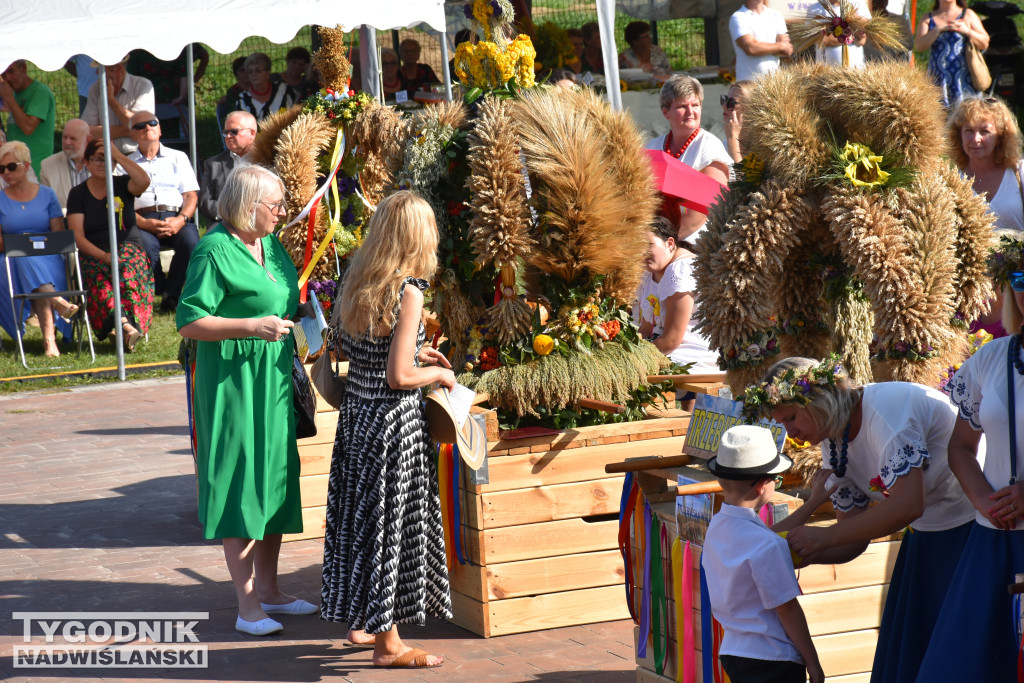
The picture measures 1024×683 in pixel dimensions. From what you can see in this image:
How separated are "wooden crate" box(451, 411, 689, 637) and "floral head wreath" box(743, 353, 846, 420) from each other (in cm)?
157

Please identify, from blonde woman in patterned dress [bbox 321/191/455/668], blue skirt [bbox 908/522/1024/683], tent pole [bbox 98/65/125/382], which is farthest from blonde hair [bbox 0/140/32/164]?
blue skirt [bbox 908/522/1024/683]

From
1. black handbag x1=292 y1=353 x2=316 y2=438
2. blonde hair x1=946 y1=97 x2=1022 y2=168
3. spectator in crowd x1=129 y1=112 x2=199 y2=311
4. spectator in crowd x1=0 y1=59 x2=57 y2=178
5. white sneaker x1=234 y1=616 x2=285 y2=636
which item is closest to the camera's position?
white sneaker x1=234 y1=616 x2=285 y2=636

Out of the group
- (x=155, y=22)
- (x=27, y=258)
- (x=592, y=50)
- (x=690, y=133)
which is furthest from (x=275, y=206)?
(x=592, y=50)

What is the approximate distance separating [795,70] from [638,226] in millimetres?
838

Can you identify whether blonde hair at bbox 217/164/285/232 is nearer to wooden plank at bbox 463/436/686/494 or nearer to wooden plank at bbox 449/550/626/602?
wooden plank at bbox 463/436/686/494

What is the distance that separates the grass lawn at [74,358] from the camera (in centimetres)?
969

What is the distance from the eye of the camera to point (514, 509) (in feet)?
14.7

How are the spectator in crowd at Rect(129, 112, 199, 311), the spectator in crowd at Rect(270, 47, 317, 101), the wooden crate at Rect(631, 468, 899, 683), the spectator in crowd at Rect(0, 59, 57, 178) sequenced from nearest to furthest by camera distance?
1. the wooden crate at Rect(631, 468, 899, 683)
2. the spectator in crowd at Rect(129, 112, 199, 311)
3. the spectator in crowd at Rect(0, 59, 57, 178)
4. the spectator in crowd at Rect(270, 47, 317, 101)

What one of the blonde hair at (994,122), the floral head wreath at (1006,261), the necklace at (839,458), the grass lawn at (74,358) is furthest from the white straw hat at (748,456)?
the grass lawn at (74,358)

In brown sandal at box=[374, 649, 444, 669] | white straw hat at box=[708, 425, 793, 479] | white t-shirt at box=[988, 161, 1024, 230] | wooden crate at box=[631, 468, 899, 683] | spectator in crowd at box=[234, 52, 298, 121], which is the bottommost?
brown sandal at box=[374, 649, 444, 669]

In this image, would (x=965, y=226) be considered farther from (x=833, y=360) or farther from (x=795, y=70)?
(x=833, y=360)

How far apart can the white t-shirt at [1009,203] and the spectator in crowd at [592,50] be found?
349 inches

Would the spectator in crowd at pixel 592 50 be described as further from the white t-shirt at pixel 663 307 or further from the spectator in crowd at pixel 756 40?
the white t-shirt at pixel 663 307

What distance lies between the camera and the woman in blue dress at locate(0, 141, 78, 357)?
34.4 feet
